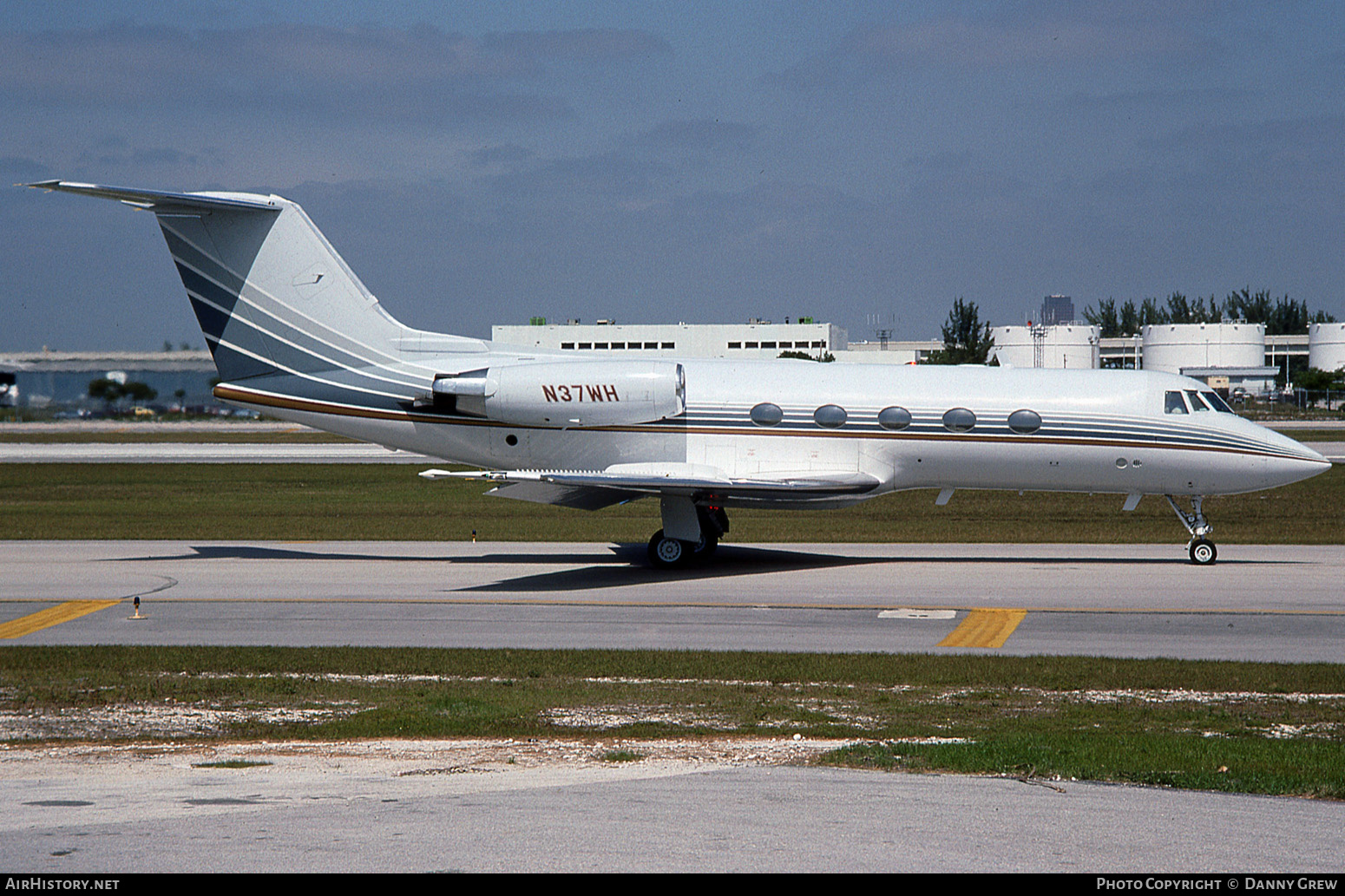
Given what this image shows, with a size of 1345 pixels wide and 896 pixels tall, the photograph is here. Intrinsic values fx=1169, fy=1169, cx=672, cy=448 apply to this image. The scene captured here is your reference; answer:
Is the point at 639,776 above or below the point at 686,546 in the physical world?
below

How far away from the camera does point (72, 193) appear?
20.0m

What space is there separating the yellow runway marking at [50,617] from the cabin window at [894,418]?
44.0ft

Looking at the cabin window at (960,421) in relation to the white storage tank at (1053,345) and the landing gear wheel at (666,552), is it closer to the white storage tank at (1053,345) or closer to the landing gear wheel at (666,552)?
the landing gear wheel at (666,552)

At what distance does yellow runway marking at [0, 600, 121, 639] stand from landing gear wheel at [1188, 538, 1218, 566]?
1889 centimetres

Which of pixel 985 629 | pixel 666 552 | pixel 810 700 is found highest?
pixel 666 552

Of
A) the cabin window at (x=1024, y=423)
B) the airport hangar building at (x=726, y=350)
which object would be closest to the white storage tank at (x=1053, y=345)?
the airport hangar building at (x=726, y=350)

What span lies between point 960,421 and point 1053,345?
86231 mm

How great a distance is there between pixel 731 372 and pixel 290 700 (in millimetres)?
12368

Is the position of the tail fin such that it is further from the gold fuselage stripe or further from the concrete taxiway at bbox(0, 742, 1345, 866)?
the concrete taxiway at bbox(0, 742, 1345, 866)

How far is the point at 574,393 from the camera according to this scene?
22.0 m

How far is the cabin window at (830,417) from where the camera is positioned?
71.7 ft

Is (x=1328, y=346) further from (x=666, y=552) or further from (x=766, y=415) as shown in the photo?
(x=666, y=552)

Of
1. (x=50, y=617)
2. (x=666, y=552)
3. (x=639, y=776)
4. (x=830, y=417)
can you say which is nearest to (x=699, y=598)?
(x=666, y=552)

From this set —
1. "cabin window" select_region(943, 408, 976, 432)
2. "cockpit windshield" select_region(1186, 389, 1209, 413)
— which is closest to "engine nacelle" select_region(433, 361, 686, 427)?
"cabin window" select_region(943, 408, 976, 432)
